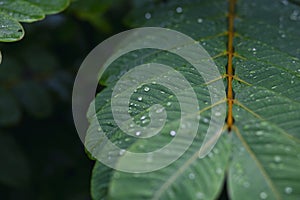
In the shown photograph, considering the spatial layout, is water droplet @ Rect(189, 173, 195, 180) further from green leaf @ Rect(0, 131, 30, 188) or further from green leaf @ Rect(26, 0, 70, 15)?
green leaf @ Rect(0, 131, 30, 188)

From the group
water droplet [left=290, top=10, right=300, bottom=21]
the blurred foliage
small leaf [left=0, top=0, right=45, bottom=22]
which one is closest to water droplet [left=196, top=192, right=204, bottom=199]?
small leaf [left=0, top=0, right=45, bottom=22]

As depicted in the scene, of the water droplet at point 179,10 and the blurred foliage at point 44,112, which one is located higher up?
the water droplet at point 179,10

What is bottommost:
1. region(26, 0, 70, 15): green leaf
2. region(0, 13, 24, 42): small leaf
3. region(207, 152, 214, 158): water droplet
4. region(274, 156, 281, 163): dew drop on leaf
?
region(0, 13, 24, 42): small leaf

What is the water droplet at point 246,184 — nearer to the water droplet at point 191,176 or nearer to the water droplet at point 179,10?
the water droplet at point 191,176

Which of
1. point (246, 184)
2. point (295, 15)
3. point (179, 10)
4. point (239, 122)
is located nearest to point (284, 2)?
point (295, 15)

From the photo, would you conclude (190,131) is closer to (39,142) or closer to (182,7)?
(182,7)

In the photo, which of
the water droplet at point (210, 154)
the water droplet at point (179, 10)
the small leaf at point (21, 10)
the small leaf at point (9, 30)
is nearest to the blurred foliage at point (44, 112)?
the water droplet at point (179, 10)
